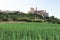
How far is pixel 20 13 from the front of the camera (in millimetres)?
35438

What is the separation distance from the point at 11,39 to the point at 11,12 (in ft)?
102

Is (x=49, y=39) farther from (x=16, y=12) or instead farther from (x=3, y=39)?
(x=16, y=12)

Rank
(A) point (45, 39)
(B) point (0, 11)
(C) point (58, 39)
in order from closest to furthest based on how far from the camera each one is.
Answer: (C) point (58, 39), (A) point (45, 39), (B) point (0, 11)

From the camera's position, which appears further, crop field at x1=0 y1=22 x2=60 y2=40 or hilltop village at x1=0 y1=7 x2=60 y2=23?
hilltop village at x1=0 y1=7 x2=60 y2=23

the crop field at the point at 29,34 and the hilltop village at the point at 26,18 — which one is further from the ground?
the crop field at the point at 29,34

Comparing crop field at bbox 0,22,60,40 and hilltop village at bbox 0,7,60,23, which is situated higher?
crop field at bbox 0,22,60,40

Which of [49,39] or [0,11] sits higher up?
[49,39]

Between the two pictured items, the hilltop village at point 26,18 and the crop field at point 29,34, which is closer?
the crop field at point 29,34

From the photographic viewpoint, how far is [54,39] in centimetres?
507

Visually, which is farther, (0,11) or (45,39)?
(0,11)

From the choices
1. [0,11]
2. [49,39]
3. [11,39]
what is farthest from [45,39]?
[0,11]

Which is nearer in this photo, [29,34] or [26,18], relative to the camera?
[29,34]

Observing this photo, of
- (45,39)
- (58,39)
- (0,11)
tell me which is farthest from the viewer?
(0,11)

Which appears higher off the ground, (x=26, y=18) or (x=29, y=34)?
(x=29, y=34)
